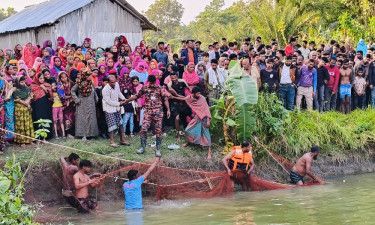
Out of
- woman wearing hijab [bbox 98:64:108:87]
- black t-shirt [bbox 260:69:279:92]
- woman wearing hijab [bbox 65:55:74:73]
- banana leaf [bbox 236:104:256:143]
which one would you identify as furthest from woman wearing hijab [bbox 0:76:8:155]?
black t-shirt [bbox 260:69:279:92]

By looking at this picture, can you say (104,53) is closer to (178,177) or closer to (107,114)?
(107,114)

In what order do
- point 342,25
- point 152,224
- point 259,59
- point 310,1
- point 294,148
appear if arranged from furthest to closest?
1. point 310,1
2. point 342,25
3. point 259,59
4. point 294,148
5. point 152,224

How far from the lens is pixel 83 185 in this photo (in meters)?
9.98

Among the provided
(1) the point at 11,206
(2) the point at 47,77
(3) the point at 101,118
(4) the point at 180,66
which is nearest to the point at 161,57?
(4) the point at 180,66

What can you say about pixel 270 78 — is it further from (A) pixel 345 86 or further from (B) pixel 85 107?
(B) pixel 85 107

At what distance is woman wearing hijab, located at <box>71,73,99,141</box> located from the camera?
12180mm

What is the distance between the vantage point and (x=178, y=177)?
11.2m

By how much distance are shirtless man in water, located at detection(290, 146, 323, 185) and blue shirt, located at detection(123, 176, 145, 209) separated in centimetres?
394

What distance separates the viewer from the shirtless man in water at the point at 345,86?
51.9ft

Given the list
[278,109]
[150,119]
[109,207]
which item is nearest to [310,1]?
[278,109]

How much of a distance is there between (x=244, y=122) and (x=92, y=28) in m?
10.5

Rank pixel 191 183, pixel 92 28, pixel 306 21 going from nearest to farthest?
pixel 191 183
pixel 92 28
pixel 306 21

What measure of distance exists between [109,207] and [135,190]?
100cm

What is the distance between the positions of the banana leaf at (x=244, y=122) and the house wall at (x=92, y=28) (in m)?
9.66
